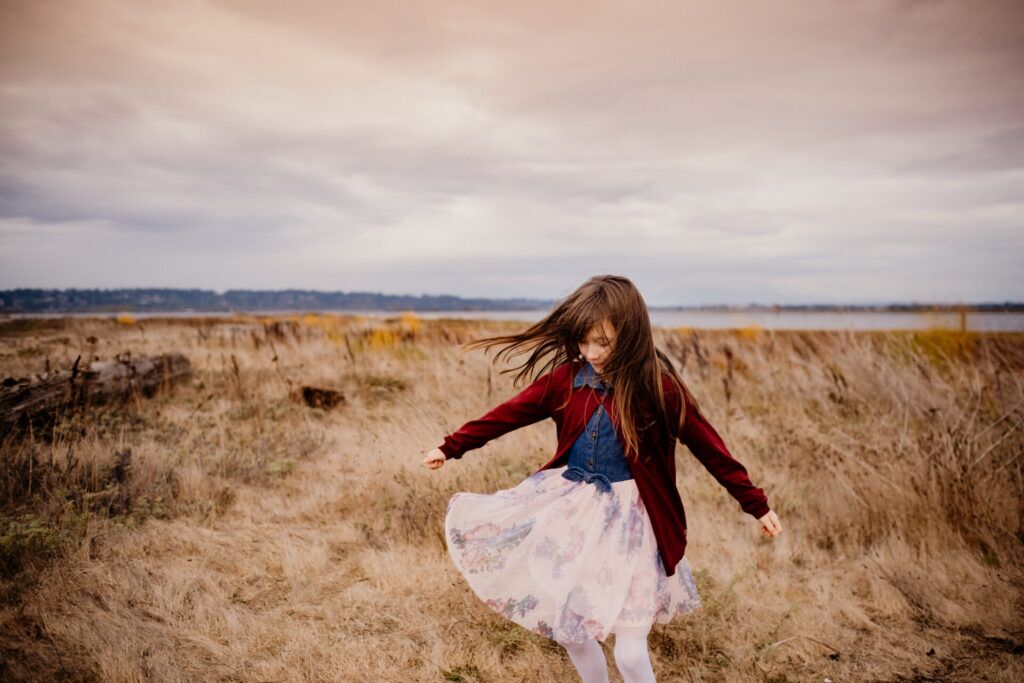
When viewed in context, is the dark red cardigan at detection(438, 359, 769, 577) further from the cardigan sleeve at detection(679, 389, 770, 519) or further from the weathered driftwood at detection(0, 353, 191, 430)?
the weathered driftwood at detection(0, 353, 191, 430)

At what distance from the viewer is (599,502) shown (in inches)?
86.2

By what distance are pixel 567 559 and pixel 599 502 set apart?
0.78 ft

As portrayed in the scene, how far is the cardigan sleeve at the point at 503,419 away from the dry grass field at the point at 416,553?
1272mm

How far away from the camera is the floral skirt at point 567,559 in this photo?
210 cm

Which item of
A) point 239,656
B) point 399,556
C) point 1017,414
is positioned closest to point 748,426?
point 1017,414

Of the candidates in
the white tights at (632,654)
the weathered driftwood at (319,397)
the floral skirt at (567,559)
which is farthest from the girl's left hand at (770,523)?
the weathered driftwood at (319,397)

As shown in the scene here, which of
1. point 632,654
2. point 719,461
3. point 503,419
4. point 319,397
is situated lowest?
point 632,654

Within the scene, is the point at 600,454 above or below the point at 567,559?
above

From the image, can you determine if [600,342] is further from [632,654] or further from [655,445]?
[632,654]

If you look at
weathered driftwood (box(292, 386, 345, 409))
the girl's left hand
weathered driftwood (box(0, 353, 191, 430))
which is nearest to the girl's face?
the girl's left hand

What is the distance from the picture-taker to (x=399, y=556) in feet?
12.6

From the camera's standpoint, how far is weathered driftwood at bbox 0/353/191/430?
512cm

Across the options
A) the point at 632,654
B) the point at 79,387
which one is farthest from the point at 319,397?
the point at 632,654

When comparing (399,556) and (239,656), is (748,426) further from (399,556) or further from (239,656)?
(239,656)
